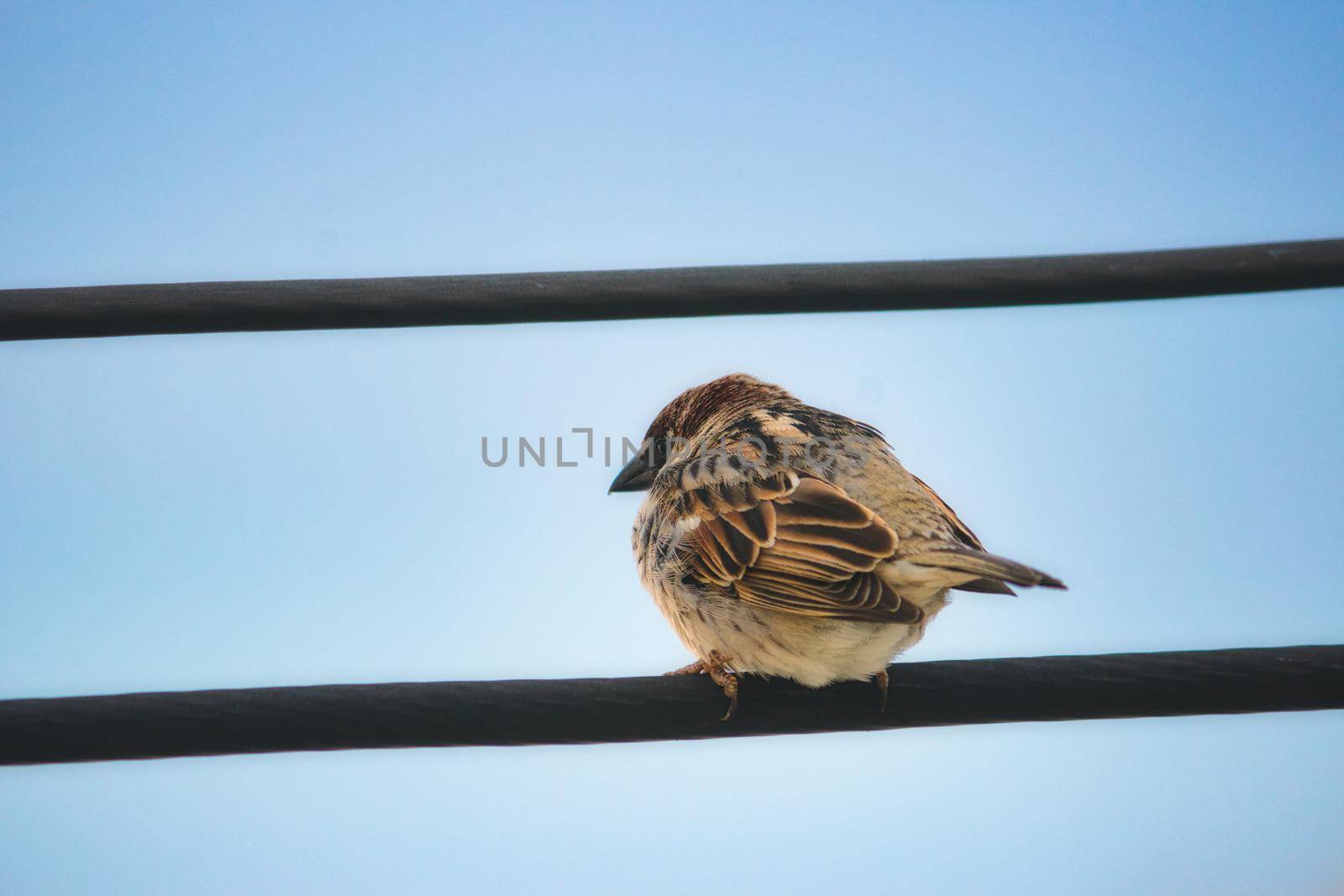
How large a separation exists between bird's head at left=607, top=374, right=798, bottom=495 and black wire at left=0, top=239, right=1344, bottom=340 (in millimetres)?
2520

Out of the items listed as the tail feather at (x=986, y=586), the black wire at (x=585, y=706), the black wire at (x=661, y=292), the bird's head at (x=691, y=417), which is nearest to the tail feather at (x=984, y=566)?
the tail feather at (x=986, y=586)

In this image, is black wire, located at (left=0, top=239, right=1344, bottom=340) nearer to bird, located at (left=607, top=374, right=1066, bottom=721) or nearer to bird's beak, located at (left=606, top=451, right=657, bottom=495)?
bird, located at (left=607, top=374, right=1066, bottom=721)

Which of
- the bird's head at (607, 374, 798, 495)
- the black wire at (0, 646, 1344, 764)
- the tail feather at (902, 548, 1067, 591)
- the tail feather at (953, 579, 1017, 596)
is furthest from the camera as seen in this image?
the bird's head at (607, 374, 798, 495)

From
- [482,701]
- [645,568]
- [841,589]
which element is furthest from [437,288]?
[645,568]

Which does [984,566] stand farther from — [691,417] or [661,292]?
[691,417]

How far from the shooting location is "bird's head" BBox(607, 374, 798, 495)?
539 cm

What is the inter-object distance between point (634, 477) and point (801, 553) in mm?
1958

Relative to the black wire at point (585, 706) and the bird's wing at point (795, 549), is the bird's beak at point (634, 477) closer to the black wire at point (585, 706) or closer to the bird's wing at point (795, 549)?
the bird's wing at point (795, 549)

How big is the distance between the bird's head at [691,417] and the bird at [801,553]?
628 millimetres

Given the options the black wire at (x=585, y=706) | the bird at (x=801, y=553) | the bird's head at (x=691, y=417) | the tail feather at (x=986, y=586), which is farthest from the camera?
the bird's head at (x=691, y=417)

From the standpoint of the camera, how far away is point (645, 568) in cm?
441

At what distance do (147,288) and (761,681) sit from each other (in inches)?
89.3

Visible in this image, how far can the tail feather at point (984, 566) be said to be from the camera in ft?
9.52

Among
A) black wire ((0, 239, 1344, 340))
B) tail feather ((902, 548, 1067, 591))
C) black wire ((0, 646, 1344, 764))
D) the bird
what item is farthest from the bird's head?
black wire ((0, 646, 1344, 764))
